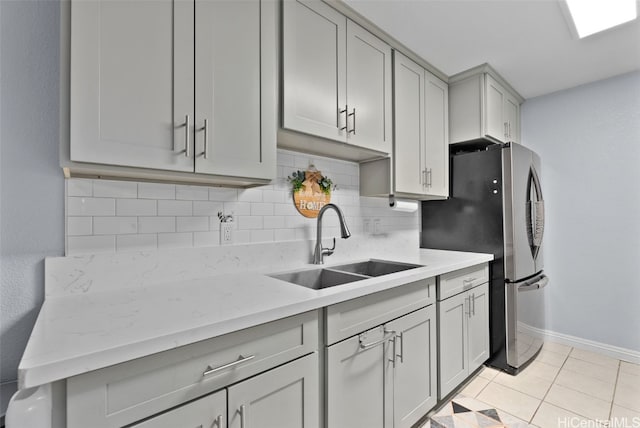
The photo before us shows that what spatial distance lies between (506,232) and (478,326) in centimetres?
72

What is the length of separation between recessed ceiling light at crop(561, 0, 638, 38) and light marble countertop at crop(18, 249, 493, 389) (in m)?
1.86

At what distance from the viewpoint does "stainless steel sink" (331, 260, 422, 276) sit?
192 cm

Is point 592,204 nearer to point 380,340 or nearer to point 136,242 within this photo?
point 380,340

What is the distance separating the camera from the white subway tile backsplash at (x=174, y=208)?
1.36 meters

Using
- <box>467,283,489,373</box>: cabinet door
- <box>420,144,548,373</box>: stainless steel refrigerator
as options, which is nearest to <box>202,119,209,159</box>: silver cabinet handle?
<box>467,283,489,373</box>: cabinet door

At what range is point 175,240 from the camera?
54.6 inches

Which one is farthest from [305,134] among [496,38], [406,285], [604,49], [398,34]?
[604,49]

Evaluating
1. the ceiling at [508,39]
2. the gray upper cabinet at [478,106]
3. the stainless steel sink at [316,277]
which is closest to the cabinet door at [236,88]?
the stainless steel sink at [316,277]

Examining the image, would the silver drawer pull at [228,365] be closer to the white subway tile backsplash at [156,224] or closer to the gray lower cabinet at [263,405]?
the gray lower cabinet at [263,405]

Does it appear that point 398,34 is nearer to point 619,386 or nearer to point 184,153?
point 184,153

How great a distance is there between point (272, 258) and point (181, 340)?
91 centimetres

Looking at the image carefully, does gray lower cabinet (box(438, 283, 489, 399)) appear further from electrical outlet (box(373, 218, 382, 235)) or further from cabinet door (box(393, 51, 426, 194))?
cabinet door (box(393, 51, 426, 194))

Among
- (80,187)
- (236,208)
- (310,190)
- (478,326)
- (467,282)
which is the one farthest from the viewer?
(478,326)

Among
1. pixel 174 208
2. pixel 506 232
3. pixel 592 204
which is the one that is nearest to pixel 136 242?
pixel 174 208
